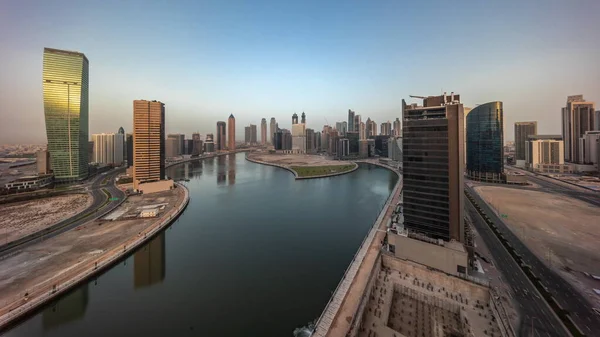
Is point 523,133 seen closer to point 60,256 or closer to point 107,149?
point 60,256

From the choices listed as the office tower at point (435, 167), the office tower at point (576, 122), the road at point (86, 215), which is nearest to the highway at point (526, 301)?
the office tower at point (435, 167)

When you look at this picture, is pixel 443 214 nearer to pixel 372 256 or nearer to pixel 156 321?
pixel 372 256

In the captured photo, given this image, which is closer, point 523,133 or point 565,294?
point 565,294

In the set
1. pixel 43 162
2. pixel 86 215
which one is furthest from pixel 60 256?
pixel 43 162

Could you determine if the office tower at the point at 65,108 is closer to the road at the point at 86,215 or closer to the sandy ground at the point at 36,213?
the road at the point at 86,215

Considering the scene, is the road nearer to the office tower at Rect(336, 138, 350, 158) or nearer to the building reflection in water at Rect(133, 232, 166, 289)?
the building reflection in water at Rect(133, 232, 166, 289)

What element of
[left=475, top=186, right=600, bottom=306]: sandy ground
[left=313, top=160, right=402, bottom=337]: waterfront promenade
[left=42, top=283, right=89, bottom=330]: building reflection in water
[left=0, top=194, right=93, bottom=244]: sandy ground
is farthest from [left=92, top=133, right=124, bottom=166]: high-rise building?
[left=475, top=186, right=600, bottom=306]: sandy ground
